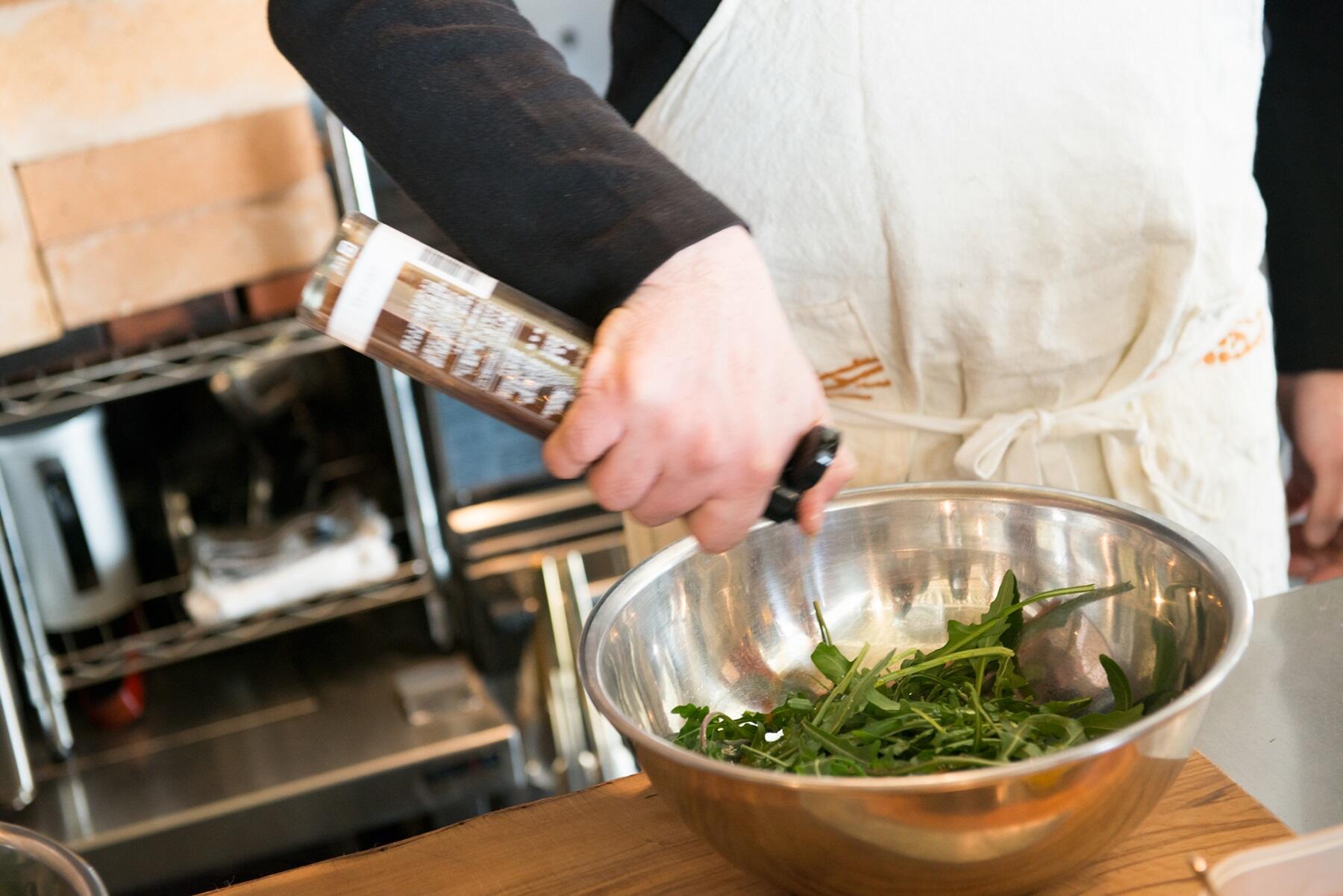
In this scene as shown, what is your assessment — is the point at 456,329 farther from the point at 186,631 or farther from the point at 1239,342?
the point at 186,631

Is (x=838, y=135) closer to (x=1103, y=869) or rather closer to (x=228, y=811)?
(x=1103, y=869)

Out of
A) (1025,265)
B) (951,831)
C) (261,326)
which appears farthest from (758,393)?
(261,326)

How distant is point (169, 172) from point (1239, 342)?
42.5 inches

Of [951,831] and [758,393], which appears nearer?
[951,831]

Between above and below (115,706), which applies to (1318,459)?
above

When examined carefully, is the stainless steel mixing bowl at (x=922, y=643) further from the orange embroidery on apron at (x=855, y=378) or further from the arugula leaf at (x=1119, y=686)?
the orange embroidery on apron at (x=855, y=378)

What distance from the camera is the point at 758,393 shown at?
1.95 feet

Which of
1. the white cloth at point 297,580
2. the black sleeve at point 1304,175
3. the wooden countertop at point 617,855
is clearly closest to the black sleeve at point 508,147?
the wooden countertop at point 617,855

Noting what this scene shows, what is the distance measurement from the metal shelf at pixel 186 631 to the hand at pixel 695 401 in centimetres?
106

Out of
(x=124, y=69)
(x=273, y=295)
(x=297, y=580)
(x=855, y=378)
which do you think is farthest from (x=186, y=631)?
(x=855, y=378)

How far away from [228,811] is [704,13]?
1.09 m

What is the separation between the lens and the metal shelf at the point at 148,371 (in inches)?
56.7

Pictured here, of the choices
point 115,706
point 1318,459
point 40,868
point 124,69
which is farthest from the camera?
point 115,706

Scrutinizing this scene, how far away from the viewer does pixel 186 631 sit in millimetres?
1540
